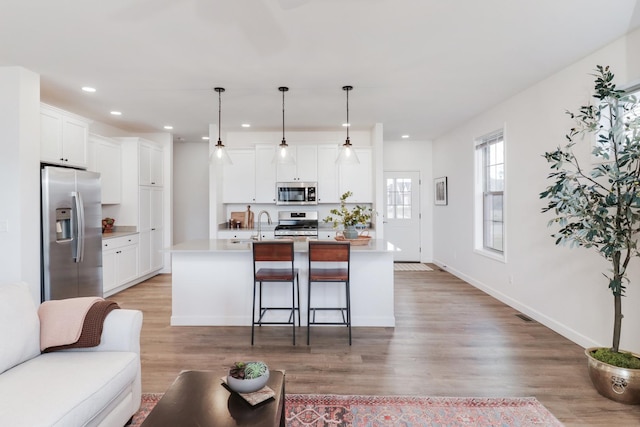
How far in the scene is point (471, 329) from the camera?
348cm

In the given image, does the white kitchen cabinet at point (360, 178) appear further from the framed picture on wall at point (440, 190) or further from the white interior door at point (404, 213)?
the framed picture on wall at point (440, 190)

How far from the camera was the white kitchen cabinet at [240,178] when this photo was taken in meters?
5.89

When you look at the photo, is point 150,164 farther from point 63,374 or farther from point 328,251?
point 63,374

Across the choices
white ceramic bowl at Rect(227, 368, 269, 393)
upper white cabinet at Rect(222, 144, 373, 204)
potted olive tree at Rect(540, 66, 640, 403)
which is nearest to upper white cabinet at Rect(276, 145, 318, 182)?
upper white cabinet at Rect(222, 144, 373, 204)

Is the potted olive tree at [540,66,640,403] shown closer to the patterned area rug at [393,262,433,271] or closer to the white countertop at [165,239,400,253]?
the white countertop at [165,239,400,253]

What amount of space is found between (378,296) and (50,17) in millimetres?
3708

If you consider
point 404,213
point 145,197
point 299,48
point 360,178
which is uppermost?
point 299,48

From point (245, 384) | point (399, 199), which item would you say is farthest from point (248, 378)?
point (399, 199)

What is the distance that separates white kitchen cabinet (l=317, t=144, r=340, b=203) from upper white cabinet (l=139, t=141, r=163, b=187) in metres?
2.94

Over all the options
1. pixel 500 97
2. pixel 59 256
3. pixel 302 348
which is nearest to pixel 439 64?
pixel 500 97

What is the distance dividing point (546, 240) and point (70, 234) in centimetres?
524

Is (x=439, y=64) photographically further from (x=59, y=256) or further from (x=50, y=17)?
(x=59, y=256)

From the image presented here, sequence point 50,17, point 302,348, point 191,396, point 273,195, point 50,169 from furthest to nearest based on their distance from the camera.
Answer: point 273,195, point 50,169, point 302,348, point 50,17, point 191,396

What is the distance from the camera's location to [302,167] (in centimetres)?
584
